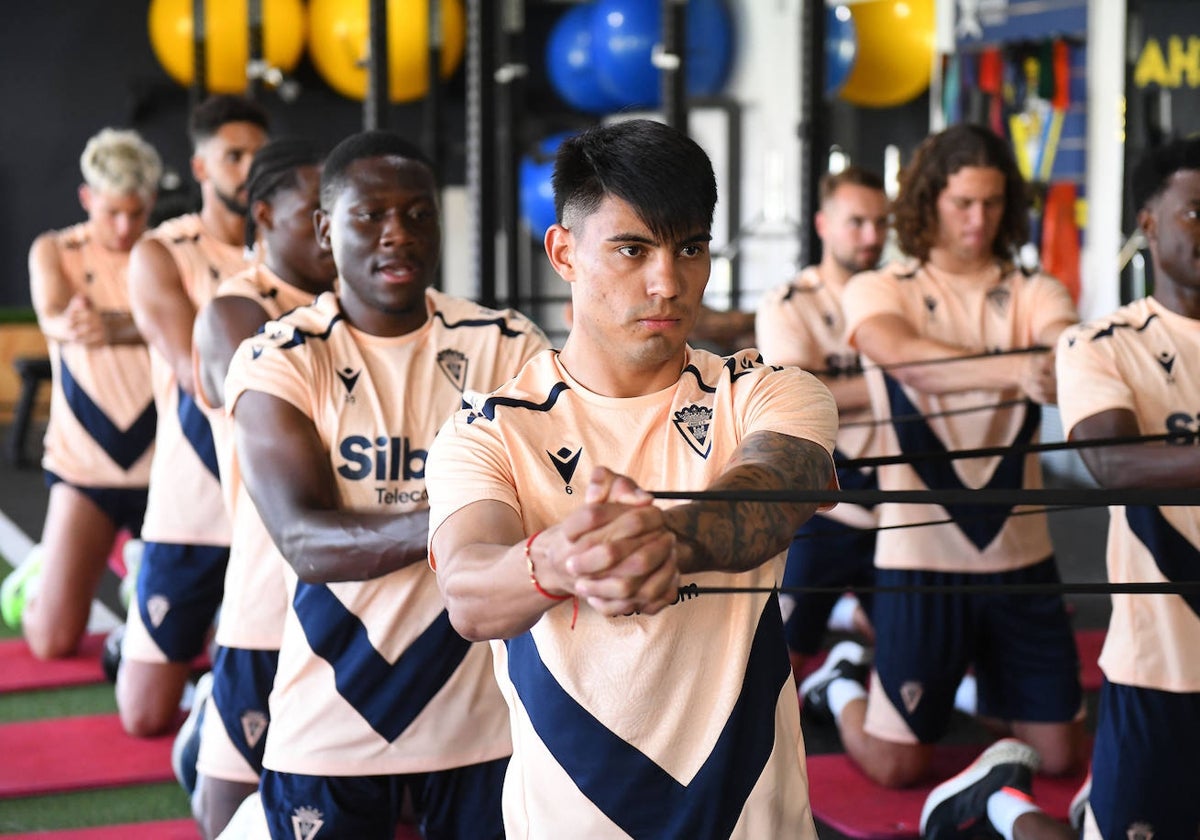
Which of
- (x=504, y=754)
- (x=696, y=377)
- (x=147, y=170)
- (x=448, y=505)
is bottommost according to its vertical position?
(x=504, y=754)

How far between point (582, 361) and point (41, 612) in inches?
139

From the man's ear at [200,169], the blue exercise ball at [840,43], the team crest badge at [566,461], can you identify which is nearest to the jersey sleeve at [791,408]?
the team crest badge at [566,461]

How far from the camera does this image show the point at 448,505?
1655 millimetres

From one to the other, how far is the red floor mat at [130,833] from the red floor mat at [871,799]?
4.57 ft

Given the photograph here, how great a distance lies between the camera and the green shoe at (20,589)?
16.7ft

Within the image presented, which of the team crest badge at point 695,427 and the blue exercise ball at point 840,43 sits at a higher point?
the blue exercise ball at point 840,43

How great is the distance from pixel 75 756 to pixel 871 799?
6.48ft

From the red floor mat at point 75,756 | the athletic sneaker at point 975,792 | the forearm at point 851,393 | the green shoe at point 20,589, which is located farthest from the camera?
the green shoe at point 20,589

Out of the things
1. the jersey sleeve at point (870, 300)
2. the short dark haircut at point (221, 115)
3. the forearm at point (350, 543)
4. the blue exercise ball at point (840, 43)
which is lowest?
the forearm at point (350, 543)

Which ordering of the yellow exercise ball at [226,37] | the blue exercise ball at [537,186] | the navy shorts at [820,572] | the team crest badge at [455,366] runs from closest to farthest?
the team crest badge at [455,366]
the navy shorts at [820,572]
the blue exercise ball at [537,186]
the yellow exercise ball at [226,37]

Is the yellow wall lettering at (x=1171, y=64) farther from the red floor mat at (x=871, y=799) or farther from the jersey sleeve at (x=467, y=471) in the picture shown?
the jersey sleeve at (x=467, y=471)

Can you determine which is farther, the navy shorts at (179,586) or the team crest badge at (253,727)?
the navy shorts at (179,586)

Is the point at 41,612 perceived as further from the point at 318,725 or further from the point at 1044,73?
the point at 1044,73

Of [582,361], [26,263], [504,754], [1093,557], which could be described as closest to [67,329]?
[504,754]
